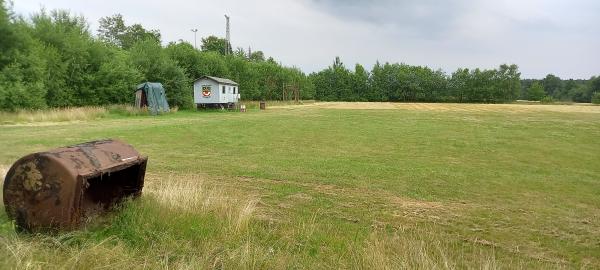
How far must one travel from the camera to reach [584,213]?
26.7ft

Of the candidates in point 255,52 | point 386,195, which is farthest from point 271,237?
point 255,52

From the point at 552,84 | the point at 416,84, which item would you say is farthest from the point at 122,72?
the point at 552,84

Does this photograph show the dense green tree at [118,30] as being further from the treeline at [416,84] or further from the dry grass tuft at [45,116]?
the dry grass tuft at [45,116]

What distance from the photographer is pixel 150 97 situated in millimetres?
36594

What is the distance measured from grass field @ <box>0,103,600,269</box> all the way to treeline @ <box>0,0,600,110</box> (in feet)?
52.4

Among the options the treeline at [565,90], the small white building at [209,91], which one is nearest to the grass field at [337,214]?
the small white building at [209,91]

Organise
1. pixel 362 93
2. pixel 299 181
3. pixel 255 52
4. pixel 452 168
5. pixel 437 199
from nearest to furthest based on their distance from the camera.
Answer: pixel 437 199
pixel 299 181
pixel 452 168
pixel 362 93
pixel 255 52

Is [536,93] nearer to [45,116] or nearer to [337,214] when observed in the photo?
[45,116]

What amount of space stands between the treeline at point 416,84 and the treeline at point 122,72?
0.67ft

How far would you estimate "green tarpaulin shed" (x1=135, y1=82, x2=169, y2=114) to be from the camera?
36.6m

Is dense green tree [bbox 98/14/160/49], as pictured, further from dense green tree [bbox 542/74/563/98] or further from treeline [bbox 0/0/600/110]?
dense green tree [bbox 542/74/563/98]

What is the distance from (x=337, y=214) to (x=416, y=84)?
89151 millimetres

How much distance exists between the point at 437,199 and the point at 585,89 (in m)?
129

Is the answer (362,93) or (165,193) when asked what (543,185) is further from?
(362,93)
